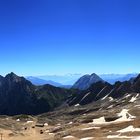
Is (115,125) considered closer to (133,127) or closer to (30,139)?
(133,127)

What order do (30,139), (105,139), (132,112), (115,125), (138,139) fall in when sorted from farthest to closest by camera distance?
(132,112), (30,139), (115,125), (105,139), (138,139)

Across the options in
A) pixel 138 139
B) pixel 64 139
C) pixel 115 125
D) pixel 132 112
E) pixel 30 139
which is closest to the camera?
pixel 138 139

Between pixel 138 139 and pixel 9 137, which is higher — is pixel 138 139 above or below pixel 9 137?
above

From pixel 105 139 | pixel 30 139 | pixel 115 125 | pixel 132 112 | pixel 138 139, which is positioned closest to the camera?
pixel 138 139

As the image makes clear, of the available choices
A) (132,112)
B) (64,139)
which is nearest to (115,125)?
(64,139)

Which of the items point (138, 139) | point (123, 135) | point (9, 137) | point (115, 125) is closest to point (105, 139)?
point (123, 135)

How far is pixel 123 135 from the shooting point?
8519 cm

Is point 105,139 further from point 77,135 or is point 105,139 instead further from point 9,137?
point 9,137

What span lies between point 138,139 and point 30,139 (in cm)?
6402

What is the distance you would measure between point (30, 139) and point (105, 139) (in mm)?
50194

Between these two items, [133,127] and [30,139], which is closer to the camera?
[133,127]

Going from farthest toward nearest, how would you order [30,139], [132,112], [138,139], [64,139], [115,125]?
[132,112]
[30,139]
[115,125]
[64,139]
[138,139]

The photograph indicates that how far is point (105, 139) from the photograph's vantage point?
8175 cm

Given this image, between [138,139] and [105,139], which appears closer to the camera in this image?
[138,139]
